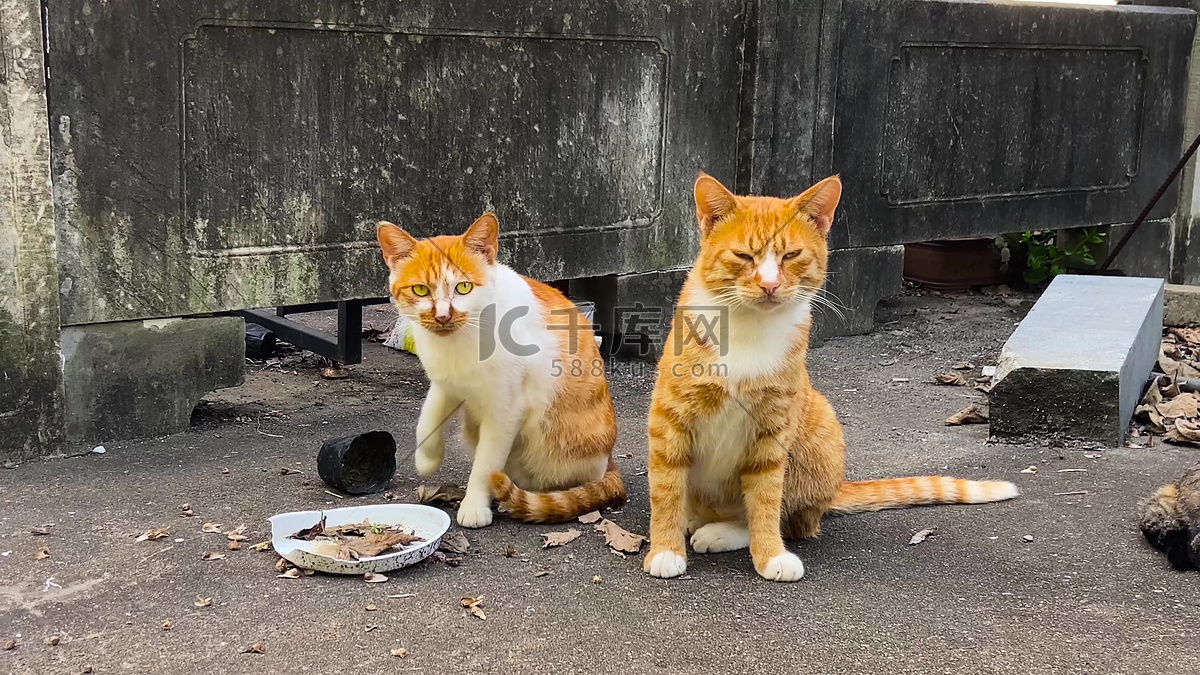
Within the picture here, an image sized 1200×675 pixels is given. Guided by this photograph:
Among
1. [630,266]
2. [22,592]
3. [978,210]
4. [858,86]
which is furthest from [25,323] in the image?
[978,210]

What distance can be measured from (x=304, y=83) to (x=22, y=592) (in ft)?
7.22

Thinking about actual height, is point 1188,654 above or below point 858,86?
below

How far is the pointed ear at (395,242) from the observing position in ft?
10.8

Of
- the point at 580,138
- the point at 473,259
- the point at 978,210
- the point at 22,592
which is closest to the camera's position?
the point at 22,592

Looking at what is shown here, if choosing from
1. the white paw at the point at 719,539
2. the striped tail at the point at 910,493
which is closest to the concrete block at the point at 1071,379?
the striped tail at the point at 910,493

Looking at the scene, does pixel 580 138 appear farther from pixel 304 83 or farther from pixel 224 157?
pixel 224 157

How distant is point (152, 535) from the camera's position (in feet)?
10.5

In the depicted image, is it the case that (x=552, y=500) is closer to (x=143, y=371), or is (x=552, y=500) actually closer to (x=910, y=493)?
(x=910, y=493)

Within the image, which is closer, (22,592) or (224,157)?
(22,592)

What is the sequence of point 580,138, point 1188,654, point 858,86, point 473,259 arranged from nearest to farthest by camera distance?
point 1188,654, point 473,259, point 580,138, point 858,86

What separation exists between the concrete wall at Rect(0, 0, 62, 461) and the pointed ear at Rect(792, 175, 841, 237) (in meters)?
2.56

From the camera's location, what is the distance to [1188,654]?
2.54 m

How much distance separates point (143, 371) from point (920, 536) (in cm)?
286

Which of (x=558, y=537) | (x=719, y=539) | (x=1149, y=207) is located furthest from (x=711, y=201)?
(x=1149, y=207)
